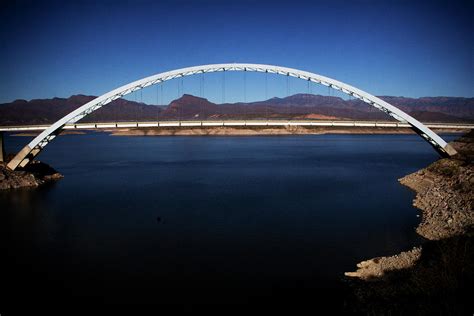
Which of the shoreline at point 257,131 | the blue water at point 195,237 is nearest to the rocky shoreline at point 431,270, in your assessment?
the blue water at point 195,237

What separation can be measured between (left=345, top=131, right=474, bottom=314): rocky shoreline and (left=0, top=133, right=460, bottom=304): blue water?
2.64 ft

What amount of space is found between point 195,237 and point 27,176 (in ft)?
56.3

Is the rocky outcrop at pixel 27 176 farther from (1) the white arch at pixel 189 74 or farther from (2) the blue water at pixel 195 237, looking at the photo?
(2) the blue water at pixel 195 237

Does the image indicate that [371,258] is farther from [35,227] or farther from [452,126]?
[452,126]

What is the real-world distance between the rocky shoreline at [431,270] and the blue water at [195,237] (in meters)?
0.81

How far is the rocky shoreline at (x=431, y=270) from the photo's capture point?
24.5ft

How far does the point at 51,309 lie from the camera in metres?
8.87

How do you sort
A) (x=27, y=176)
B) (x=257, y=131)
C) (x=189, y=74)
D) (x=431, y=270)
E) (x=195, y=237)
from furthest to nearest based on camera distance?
(x=257, y=131) → (x=189, y=74) → (x=27, y=176) → (x=195, y=237) → (x=431, y=270)

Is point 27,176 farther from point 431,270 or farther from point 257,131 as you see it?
point 257,131

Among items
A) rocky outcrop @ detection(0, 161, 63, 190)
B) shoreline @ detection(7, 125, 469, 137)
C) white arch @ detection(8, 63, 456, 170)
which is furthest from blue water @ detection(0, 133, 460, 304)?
shoreline @ detection(7, 125, 469, 137)

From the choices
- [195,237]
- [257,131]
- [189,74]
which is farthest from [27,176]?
[257,131]

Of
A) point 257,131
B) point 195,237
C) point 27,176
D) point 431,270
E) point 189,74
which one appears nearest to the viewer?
point 431,270

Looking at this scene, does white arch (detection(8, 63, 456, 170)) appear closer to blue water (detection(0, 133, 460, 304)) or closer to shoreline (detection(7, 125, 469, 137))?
blue water (detection(0, 133, 460, 304))

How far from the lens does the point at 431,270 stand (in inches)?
335
